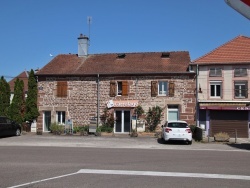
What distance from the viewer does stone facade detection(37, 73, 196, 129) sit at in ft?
91.6

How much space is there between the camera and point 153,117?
91.6ft

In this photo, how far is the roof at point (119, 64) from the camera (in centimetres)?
2914

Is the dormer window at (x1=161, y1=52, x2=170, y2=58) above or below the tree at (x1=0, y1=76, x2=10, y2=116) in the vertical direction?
above

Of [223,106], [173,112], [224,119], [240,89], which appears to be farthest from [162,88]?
[240,89]

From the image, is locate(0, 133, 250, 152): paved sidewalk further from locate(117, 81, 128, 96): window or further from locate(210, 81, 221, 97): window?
locate(210, 81, 221, 97): window

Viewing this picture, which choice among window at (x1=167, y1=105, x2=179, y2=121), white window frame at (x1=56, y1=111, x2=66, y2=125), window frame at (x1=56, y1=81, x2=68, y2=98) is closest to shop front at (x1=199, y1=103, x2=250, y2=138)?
window at (x1=167, y1=105, x2=179, y2=121)

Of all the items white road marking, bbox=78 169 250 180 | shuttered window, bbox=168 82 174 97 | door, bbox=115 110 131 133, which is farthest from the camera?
door, bbox=115 110 131 133

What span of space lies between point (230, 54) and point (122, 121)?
34.3 ft

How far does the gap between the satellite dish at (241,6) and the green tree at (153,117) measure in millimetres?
25684

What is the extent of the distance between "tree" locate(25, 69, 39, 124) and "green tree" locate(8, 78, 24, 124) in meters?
0.67

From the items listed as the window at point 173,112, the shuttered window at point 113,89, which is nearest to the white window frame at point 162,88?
the window at point 173,112

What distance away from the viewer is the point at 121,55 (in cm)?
3200

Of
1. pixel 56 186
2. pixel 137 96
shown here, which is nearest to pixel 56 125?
pixel 137 96

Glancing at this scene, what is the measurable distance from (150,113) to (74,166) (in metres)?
17.9
